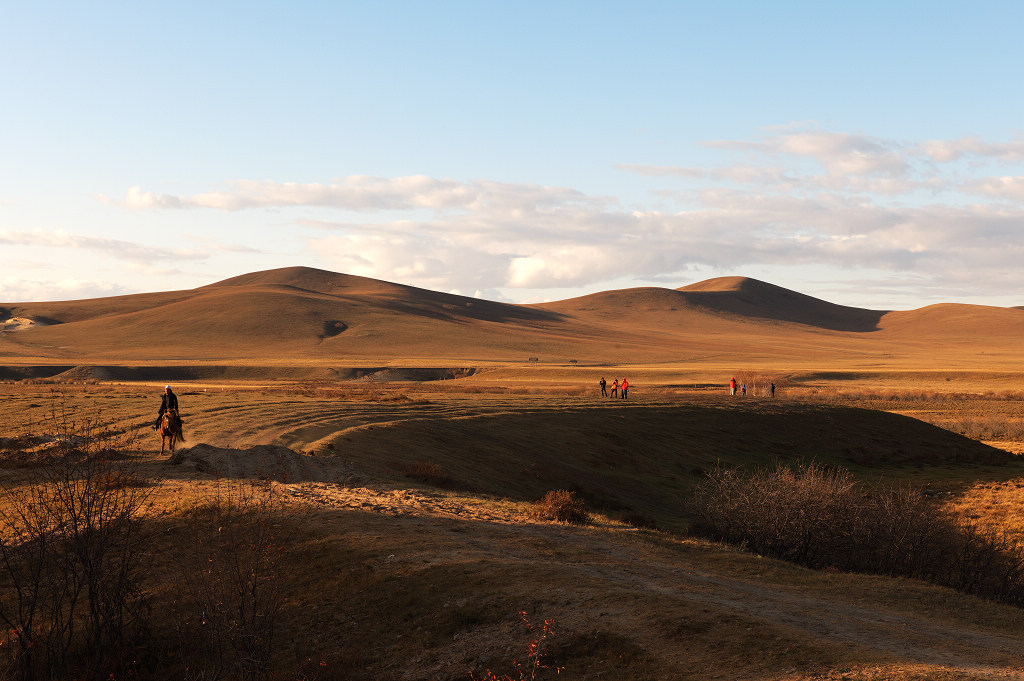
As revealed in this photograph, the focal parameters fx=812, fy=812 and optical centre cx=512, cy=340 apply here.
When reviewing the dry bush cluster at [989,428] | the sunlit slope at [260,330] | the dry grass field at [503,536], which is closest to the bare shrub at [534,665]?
the dry grass field at [503,536]

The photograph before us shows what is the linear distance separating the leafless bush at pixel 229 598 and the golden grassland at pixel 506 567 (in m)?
0.37

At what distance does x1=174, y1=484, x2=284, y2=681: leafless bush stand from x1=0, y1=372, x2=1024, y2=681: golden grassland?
1.22 feet

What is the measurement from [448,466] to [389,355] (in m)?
101

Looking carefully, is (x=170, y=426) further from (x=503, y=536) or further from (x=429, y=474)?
(x=503, y=536)

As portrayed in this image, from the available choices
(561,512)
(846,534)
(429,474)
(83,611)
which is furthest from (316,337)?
(83,611)

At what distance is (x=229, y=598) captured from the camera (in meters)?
11.8

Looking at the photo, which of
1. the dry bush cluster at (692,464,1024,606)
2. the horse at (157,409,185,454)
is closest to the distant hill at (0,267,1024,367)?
the horse at (157,409,185,454)

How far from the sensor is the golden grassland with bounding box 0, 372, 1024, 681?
10.1m

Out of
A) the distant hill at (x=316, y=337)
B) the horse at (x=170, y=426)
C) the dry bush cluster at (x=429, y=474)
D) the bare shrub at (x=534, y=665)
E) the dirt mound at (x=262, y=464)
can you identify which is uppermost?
the distant hill at (x=316, y=337)

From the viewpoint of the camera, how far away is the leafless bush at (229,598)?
1024 cm

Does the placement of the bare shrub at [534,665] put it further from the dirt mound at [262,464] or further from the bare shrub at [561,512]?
the dirt mound at [262,464]

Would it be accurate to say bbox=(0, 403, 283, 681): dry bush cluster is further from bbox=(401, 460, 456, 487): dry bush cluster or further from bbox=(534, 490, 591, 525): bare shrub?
bbox=(401, 460, 456, 487): dry bush cluster

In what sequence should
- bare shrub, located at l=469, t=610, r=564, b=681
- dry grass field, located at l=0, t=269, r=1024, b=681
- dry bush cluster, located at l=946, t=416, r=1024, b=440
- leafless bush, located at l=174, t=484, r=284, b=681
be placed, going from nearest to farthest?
1. bare shrub, located at l=469, t=610, r=564, b=681
2. leafless bush, located at l=174, t=484, r=284, b=681
3. dry grass field, located at l=0, t=269, r=1024, b=681
4. dry bush cluster, located at l=946, t=416, r=1024, b=440

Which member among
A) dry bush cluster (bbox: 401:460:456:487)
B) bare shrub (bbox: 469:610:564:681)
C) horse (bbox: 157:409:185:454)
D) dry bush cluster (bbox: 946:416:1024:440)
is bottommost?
dry bush cluster (bbox: 946:416:1024:440)
